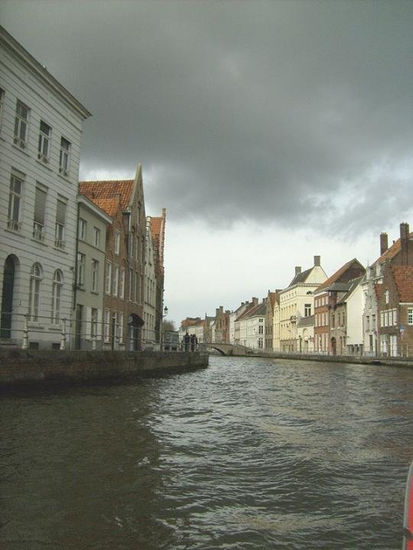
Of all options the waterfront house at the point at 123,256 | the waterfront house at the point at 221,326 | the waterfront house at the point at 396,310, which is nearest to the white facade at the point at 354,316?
the waterfront house at the point at 396,310

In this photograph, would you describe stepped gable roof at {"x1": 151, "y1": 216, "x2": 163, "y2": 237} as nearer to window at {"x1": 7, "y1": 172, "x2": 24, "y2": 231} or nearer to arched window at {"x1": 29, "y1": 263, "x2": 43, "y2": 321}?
arched window at {"x1": 29, "y1": 263, "x2": 43, "y2": 321}

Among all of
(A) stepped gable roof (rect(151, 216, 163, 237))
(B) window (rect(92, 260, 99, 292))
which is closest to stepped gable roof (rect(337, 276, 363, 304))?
(A) stepped gable roof (rect(151, 216, 163, 237))

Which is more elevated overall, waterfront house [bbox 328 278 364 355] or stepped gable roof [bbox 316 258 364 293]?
stepped gable roof [bbox 316 258 364 293]

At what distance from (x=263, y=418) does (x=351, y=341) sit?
196ft

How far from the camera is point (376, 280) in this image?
62.0 metres

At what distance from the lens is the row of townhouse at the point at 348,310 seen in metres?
54.1

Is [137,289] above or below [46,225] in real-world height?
below

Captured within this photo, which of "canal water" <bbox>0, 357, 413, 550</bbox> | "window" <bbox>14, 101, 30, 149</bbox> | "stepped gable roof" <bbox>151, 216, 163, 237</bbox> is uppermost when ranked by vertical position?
"stepped gable roof" <bbox>151, 216, 163, 237</bbox>

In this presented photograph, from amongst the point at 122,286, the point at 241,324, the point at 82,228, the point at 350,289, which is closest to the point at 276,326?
the point at 241,324

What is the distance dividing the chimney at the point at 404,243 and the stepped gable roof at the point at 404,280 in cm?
354

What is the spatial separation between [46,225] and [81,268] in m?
5.86

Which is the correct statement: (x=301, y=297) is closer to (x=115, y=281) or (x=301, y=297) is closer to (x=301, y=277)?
(x=301, y=277)

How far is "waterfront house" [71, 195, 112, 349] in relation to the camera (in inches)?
1084

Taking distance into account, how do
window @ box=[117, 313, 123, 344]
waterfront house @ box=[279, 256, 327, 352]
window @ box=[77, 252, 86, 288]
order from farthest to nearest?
1. waterfront house @ box=[279, 256, 327, 352]
2. window @ box=[117, 313, 123, 344]
3. window @ box=[77, 252, 86, 288]
